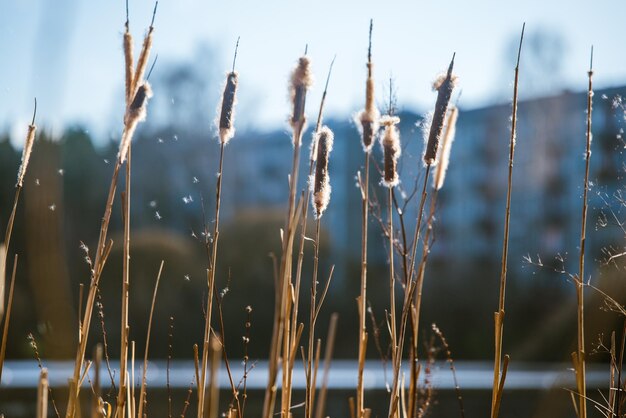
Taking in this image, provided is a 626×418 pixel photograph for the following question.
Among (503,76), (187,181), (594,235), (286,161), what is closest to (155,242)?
(187,181)

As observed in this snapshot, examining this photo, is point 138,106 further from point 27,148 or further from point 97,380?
point 97,380

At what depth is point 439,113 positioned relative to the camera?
1120mm

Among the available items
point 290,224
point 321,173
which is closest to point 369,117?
point 321,173

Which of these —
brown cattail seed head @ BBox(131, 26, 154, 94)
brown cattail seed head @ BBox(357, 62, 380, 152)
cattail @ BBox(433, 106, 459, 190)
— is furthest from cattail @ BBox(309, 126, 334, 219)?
brown cattail seed head @ BBox(131, 26, 154, 94)

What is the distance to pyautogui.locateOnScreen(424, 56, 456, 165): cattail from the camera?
3.67ft

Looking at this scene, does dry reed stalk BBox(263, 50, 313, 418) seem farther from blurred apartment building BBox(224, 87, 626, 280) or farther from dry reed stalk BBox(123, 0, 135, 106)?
blurred apartment building BBox(224, 87, 626, 280)

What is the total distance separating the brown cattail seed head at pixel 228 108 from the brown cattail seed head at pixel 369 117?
0.19m

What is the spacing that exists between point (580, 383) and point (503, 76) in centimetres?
1592

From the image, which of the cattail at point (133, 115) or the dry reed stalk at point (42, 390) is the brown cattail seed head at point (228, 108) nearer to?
the cattail at point (133, 115)

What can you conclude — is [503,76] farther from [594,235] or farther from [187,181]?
[187,181]

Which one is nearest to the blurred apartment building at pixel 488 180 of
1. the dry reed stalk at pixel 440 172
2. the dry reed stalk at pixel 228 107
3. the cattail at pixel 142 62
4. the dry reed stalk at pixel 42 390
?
the dry reed stalk at pixel 440 172

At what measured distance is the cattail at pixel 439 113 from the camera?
3.67ft

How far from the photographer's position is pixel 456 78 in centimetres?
115

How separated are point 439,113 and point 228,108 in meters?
0.30
